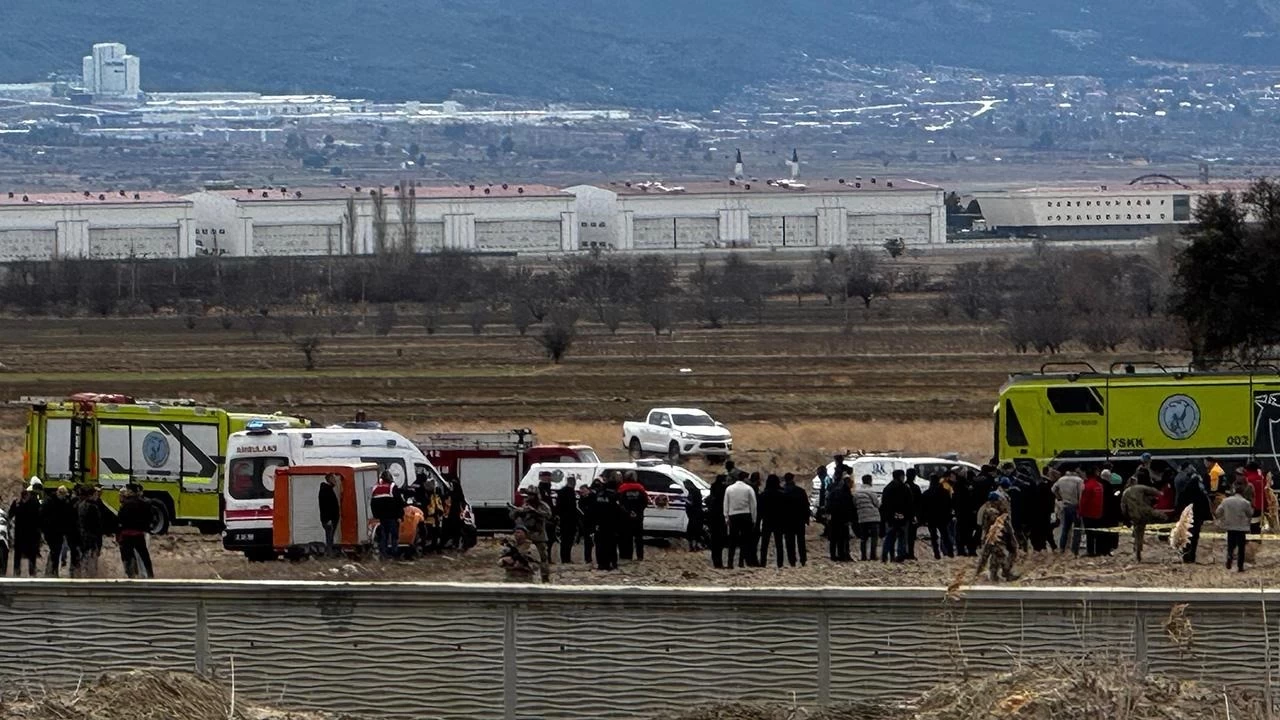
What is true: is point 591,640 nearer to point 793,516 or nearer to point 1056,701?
point 1056,701

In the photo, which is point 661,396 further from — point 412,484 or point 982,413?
Result: point 412,484

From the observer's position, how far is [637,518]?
73.4 feet

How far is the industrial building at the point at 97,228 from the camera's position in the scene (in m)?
135

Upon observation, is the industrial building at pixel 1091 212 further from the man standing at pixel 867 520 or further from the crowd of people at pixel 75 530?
the crowd of people at pixel 75 530

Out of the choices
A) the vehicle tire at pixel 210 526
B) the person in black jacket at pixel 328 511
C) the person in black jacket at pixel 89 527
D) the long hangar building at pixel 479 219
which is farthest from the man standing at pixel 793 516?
the long hangar building at pixel 479 219

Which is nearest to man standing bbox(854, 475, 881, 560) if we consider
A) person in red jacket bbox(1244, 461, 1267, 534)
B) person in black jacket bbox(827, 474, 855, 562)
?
person in black jacket bbox(827, 474, 855, 562)

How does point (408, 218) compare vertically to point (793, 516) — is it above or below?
above

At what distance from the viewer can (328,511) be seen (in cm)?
2153

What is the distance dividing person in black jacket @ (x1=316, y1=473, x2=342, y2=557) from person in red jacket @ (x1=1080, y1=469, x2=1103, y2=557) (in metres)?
6.67

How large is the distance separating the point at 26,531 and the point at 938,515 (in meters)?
8.00

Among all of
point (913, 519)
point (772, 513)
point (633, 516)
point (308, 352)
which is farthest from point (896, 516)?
point (308, 352)

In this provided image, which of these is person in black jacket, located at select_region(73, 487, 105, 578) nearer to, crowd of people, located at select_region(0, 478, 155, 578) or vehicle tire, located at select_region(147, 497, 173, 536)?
crowd of people, located at select_region(0, 478, 155, 578)

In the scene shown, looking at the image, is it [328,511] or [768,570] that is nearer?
[768,570]

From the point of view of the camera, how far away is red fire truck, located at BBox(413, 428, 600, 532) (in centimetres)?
2616
